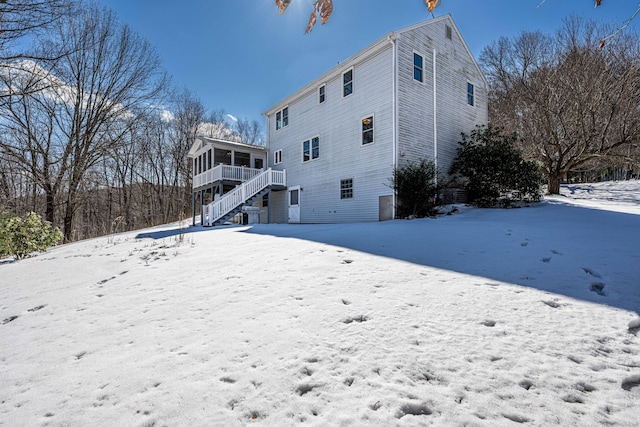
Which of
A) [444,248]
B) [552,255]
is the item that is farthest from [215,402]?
[552,255]

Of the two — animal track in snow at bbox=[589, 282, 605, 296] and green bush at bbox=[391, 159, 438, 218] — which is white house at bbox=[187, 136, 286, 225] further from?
animal track in snow at bbox=[589, 282, 605, 296]

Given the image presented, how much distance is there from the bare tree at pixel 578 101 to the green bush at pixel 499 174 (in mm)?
5032

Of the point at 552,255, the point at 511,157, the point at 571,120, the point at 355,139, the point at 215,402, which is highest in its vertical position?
the point at 571,120

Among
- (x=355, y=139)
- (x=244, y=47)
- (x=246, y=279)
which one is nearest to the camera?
(x=246, y=279)

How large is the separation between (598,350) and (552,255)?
2388mm

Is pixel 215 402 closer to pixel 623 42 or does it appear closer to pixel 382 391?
pixel 382 391

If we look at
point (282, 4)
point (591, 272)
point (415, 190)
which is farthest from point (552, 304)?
point (415, 190)

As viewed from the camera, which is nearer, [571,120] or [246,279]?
[246,279]

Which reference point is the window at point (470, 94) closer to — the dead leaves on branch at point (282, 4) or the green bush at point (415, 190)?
the green bush at point (415, 190)

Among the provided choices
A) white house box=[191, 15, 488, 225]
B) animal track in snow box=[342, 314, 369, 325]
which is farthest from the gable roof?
animal track in snow box=[342, 314, 369, 325]

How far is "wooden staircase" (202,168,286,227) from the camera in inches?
500

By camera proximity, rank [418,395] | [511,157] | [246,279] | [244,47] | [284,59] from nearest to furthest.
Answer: [418,395] < [246,279] < [511,157] < [244,47] < [284,59]

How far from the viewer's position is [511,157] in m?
10.8

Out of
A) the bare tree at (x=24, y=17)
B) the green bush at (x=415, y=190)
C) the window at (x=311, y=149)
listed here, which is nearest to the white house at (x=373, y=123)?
the window at (x=311, y=149)
